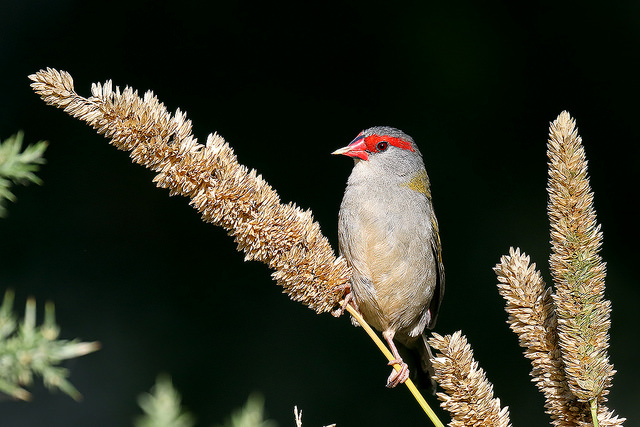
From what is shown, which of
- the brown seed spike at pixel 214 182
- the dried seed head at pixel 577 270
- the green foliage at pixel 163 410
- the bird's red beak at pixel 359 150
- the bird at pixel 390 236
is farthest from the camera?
the bird's red beak at pixel 359 150

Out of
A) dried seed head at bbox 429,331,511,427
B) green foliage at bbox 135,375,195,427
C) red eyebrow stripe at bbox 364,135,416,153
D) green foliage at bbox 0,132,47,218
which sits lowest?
green foliage at bbox 135,375,195,427

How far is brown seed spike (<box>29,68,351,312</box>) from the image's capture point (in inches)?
46.7

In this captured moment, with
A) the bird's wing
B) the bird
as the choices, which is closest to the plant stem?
the bird

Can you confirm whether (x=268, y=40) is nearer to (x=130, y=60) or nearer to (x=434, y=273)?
(x=130, y=60)

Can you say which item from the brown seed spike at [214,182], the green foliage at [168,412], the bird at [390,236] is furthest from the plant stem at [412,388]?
the bird at [390,236]

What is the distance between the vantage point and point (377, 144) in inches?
106

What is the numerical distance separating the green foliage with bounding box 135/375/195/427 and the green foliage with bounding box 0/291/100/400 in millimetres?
49

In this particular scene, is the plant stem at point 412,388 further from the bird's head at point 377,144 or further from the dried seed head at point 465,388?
the bird's head at point 377,144

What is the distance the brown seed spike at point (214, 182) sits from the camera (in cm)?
119

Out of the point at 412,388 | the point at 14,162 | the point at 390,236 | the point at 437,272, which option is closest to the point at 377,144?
the point at 390,236

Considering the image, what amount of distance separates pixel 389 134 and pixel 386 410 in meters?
2.23

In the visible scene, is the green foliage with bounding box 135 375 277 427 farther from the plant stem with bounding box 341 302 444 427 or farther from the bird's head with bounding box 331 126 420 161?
the bird's head with bounding box 331 126 420 161

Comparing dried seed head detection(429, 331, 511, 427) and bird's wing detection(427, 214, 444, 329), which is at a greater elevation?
bird's wing detection(427, 214, 444, 329)

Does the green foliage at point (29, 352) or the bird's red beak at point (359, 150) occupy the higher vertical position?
the bird's red beak at point (359, 150)
